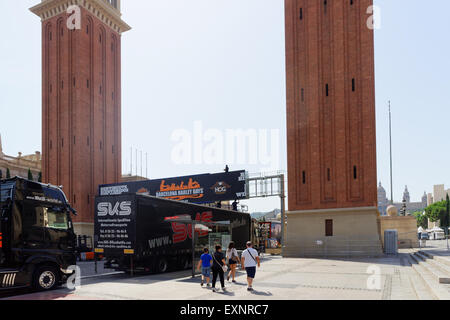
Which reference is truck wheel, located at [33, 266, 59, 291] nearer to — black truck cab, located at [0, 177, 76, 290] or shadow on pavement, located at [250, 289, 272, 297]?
black truck cab, located at [0, 177, 76, 290]

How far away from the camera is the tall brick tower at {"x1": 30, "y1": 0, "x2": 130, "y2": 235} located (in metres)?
49.5

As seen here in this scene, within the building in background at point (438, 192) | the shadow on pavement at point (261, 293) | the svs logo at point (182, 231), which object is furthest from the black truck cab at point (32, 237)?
the building in background at point (438, 192)

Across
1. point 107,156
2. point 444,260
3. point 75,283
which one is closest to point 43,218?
point 75,283

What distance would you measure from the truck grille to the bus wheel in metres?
7.65

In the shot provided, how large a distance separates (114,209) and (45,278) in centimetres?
495

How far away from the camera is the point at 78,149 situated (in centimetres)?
4928

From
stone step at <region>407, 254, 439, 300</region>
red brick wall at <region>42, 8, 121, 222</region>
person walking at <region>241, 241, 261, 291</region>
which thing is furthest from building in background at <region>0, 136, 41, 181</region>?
stone step at <region>407, 254, 439, 300</region>

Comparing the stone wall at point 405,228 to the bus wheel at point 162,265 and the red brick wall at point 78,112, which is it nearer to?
the bus wheel at point 162,265

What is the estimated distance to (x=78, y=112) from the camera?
1949 inches

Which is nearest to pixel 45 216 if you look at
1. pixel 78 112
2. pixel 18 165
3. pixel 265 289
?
pixel 265 289

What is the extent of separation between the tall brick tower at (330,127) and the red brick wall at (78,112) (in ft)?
87.4

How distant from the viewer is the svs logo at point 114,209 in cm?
1844

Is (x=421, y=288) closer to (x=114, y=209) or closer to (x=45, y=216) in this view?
(x=114, y=209)

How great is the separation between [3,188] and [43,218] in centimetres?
178
